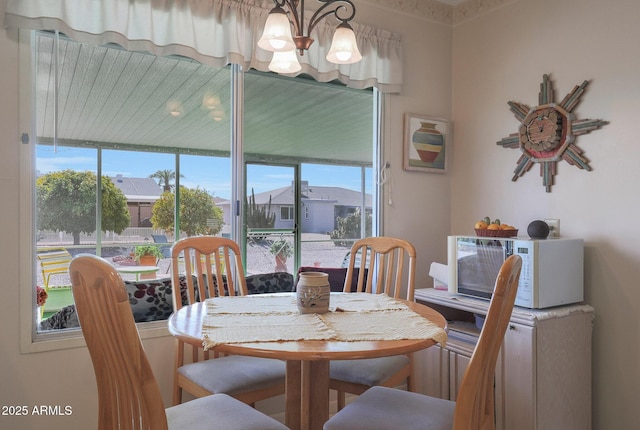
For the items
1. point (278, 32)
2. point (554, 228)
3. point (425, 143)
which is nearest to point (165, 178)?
point (278, 32)

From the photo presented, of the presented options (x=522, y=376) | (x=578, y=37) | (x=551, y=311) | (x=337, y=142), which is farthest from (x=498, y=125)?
(x=522, y=376)

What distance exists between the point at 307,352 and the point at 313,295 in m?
0.42

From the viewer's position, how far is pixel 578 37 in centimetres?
240

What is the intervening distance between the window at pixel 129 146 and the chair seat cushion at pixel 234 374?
0.62 meters

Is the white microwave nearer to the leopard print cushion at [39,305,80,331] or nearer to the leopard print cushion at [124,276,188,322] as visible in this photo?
the leopard print cushion at [124,276,188,322]

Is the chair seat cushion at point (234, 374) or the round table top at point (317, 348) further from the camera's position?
the chair seat cushion at point (234, 374)

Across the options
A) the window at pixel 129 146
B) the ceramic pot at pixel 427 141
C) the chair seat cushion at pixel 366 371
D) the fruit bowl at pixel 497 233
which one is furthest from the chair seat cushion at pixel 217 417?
the ceramic pot at pixel 427 141

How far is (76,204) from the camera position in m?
2.14

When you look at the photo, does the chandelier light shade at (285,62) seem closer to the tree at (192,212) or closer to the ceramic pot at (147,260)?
the tree at (192,212)

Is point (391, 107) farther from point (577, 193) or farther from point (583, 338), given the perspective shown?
point (583, 338)

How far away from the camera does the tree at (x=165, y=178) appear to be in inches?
93.6

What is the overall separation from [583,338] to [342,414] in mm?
1476

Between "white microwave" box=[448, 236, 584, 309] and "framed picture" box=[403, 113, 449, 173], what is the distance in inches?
28.9

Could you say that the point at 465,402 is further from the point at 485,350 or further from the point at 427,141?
the point at 427,141
